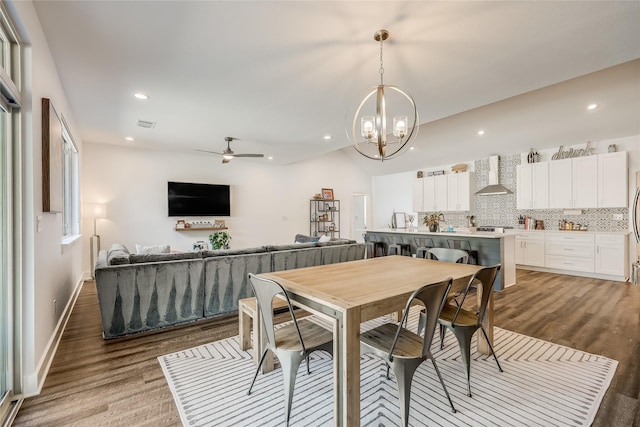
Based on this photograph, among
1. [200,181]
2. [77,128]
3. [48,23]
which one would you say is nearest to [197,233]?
[200,181]

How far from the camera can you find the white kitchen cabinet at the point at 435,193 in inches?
303

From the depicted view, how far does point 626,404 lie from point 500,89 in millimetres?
2936

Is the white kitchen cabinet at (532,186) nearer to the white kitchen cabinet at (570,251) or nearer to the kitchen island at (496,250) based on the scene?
the white kitchen cabinet at (570,251)

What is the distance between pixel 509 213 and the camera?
6.80 m

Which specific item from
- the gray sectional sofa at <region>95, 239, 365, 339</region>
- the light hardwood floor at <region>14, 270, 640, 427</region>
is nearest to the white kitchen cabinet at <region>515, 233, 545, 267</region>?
the light hardwood floor at <region>14, 270, 640, 427</region>

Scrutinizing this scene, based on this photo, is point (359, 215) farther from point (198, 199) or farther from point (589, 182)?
point (589, 182)

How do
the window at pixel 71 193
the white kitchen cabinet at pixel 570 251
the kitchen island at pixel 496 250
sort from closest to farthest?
the window at pixel 71 193, the kitchen island at pixel 496 250, the white kitchen cabinet at pixel 570 251

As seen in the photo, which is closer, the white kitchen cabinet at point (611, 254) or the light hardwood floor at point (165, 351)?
the light hardwood floor at point (165, 351)

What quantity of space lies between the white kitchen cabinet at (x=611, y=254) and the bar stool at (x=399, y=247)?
3329 millimetres

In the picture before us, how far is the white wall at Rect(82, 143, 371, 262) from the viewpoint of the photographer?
588cm

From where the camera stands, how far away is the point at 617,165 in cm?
522

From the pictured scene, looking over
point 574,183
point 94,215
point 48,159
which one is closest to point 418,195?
point 574,183

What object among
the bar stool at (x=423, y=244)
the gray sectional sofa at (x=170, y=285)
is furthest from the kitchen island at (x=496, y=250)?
the gray sectional sofa at (x=170, y=285)

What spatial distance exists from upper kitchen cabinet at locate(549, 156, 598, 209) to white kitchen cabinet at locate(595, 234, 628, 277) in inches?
25.4
